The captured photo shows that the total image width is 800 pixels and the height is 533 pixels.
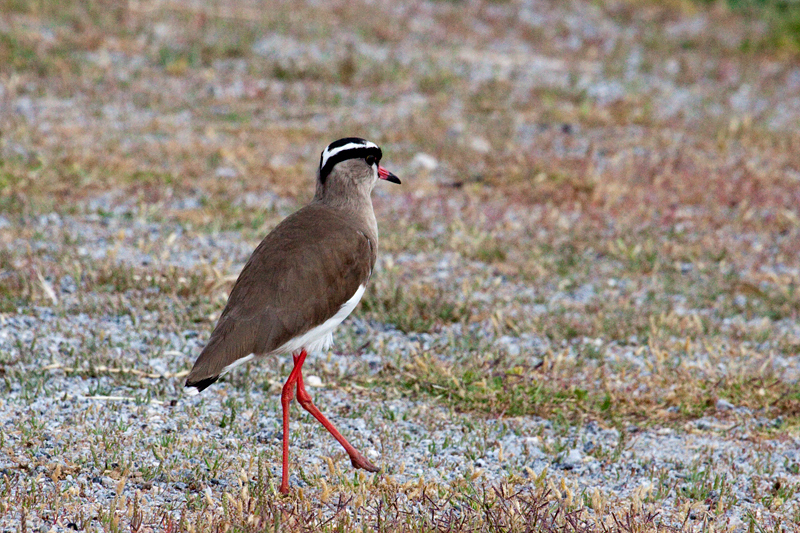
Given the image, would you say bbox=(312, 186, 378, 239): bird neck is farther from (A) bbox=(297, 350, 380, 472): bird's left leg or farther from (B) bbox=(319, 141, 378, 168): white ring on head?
(A) bbox=(297, 350, 380, 472): bird's left leg

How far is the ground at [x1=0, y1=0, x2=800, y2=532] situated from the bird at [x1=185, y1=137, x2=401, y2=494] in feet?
1.95

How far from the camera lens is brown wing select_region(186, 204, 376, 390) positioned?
538 cm

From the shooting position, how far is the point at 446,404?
269 inches

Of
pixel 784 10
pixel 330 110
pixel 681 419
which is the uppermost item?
pixel 784 10

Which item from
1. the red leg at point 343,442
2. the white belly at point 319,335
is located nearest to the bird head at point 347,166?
the white belly at point 319,335

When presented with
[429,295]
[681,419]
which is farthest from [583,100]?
[681,419]

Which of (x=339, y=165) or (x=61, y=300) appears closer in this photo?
(x=339, y=165)

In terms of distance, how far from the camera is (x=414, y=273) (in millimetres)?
9227

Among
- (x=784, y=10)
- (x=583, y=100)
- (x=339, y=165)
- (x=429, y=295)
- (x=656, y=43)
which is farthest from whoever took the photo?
(x=784, y=10)

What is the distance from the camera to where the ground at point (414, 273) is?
5535mm

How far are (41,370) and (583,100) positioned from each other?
10.7m

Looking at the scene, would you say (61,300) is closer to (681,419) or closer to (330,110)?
(681,419)

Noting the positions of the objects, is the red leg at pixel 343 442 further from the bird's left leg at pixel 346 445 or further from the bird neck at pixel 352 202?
the bird neck at pixel 352 202

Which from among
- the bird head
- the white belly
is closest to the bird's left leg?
the white belly
